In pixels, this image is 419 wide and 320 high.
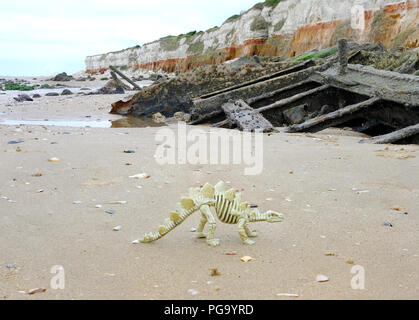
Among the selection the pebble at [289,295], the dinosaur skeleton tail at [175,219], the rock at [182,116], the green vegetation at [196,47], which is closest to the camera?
the pebble at [289,295]

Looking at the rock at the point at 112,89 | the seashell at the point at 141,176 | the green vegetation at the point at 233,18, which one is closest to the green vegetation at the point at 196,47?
the green vegetation at the point at 233,18

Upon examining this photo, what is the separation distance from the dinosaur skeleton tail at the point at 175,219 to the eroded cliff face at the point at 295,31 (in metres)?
20.7

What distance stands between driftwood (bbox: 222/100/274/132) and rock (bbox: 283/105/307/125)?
1417mm

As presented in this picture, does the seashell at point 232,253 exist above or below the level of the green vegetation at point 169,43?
below

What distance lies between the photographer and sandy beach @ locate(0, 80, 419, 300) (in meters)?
1.95

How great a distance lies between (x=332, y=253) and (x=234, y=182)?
1636 mm

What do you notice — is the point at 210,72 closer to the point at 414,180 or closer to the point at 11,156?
the point at 11,156

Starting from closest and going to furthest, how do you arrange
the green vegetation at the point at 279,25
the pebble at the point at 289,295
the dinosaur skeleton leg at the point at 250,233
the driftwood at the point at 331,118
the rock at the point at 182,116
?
the pebble at the point at 289,295, the dinosaur skeleton leg at the point at 250,233, the driftwood at the point at 331,118, the rock at the point at 182,116, the green vegetation at the point at 279,25

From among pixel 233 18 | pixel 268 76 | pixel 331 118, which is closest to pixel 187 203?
pixel 331 118

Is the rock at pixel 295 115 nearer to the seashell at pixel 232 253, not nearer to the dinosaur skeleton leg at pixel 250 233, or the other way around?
the dinosaur skeleton leg at pixel 250 233

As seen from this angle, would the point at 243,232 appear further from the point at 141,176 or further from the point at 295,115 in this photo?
the point at 295,115

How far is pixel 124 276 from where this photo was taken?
2.03 m

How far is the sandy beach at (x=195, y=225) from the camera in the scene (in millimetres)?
1947

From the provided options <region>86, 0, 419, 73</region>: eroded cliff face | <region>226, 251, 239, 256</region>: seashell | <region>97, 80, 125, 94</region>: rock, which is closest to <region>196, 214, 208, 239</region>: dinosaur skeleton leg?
<region>226, 251, 239, 256</region>: seashell
